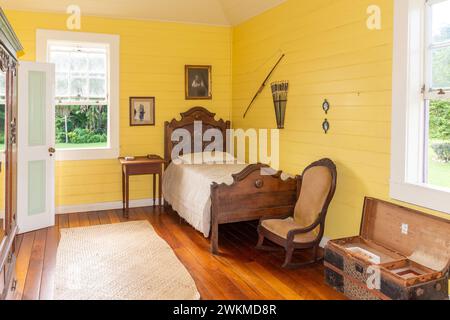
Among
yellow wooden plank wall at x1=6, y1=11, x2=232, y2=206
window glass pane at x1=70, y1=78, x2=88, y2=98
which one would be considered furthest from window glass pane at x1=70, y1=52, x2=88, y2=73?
yellow wooden plank wall at x1=6, y1=11, x2=232, y2=206

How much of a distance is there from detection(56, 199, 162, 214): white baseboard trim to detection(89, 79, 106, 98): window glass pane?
1485mm

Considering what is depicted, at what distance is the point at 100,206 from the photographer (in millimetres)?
5766

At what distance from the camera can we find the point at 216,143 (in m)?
6.12

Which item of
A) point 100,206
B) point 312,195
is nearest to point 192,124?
point 100,206

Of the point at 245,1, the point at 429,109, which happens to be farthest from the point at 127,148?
the point at 429,109

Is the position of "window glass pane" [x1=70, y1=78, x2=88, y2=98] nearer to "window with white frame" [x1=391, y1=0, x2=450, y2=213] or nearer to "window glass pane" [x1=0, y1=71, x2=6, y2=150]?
"window glass pane" [x1=0, y1=71, x2=6, y2=150]

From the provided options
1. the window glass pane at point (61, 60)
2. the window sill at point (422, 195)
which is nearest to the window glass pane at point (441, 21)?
the window sill at point (422, 195)

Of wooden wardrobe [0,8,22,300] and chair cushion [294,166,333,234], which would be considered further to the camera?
chair cushion [294,166,333,234]

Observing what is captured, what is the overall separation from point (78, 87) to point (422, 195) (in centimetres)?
443

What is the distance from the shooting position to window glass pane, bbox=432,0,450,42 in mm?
2961

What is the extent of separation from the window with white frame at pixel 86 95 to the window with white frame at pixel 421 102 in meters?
3.74

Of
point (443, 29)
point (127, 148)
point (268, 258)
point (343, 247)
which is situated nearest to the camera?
point (443, 29)

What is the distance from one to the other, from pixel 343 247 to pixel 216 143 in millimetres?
3220
